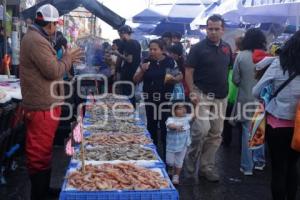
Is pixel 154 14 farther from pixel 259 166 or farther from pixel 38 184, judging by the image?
pixel 38 184

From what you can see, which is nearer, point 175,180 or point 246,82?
point 175,180

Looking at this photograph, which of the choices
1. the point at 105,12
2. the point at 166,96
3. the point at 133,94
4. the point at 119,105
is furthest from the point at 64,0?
the point at 166,96

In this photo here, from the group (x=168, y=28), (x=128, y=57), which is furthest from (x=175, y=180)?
(x=168, y=28)

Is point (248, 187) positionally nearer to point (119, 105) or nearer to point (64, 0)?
point (119, 105)

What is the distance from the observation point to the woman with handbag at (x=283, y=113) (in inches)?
169

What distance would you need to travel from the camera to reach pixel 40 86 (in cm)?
482

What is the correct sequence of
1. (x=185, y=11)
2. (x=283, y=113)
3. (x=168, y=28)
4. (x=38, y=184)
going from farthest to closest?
(x=168, y=28), (x=185, y=11), (x=38, y=184), (x=283, y=113)

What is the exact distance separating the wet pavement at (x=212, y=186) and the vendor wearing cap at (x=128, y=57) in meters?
3.75

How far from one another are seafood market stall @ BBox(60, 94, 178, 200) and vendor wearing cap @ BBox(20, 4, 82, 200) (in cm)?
38

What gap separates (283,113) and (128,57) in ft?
22.1

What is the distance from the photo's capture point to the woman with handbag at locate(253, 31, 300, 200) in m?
4.30

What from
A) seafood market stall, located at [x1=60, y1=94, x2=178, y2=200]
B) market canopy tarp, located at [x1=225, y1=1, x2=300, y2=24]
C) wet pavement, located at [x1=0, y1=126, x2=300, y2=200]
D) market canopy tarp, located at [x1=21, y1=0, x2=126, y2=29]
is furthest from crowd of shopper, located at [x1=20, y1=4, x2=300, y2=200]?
market canopy tarp, located at [x1=21, y1=0, x2=126, y2=29]

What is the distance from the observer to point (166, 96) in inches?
272

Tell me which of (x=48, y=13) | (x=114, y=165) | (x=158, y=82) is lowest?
(x=114, y=165)
